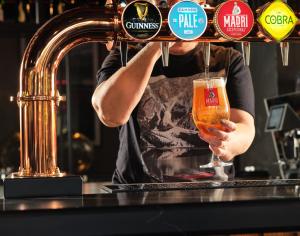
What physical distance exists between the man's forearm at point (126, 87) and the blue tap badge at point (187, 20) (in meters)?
0.43

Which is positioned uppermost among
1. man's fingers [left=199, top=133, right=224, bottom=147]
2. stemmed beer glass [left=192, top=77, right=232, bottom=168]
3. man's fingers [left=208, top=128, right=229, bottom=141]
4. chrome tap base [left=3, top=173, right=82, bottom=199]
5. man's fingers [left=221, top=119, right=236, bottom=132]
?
stemmed beer glass [left=192, top=77, right=232, bottom=168]

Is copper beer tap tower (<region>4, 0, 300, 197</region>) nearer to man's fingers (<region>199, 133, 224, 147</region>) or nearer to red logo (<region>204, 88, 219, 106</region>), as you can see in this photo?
red logo (<region>204, 88, 219, 106</region>)

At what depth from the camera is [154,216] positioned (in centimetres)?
116

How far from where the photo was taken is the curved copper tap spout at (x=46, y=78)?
57.7 inches

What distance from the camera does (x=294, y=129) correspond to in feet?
12.0

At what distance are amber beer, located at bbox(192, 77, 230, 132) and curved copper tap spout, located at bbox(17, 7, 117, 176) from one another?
0.26 m

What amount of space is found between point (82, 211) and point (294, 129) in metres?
2.69

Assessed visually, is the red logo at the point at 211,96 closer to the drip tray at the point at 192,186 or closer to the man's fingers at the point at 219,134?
the man's fingers at the point at 219,134

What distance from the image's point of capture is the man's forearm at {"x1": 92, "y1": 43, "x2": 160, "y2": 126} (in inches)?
77.5

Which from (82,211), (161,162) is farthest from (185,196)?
(161,162)

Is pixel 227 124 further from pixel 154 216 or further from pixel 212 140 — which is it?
pixel 154 216

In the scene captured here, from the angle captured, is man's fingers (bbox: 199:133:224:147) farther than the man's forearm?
No

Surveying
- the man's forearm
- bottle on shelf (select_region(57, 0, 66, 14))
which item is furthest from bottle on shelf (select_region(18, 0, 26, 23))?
the man's forearm

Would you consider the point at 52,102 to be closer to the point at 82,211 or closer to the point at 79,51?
the point at 82,211
